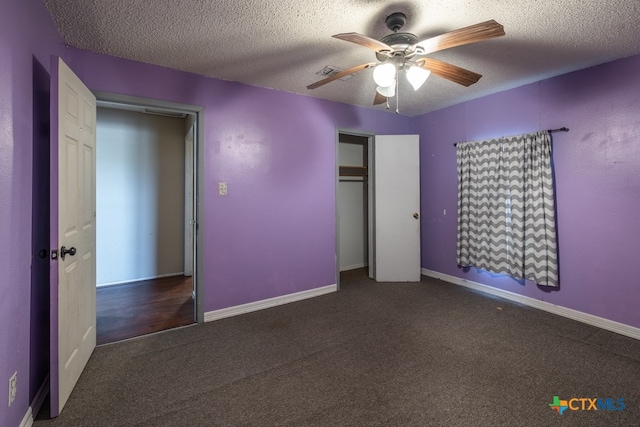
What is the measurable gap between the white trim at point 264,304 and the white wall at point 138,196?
6.77 ft

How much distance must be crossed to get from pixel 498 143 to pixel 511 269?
150 centimetres

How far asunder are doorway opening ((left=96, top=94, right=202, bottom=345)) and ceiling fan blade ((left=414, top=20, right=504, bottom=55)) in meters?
3.15

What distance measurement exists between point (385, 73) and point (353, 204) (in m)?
3.21

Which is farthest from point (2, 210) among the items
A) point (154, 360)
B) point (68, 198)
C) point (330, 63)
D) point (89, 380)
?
point (330, 63)

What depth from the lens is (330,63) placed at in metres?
2.75

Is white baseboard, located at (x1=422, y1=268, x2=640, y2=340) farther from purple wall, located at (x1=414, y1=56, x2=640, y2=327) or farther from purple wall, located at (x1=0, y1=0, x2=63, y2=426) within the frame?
purple wall, located at (x1=0, y1=0, x2=63, y2=426)

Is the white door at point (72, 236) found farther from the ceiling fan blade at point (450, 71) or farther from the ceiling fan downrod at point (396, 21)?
the ceiling fan blade at point (450, 71)

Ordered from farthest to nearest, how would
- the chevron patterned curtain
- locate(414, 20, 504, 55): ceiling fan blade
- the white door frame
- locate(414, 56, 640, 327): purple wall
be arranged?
the chevron patterned curtain < the white door frame < locate(414, 56, 640, 327): purple wall < locate(414, 20, 504, 55): ceiling fan blade

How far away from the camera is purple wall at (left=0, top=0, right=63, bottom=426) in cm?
138

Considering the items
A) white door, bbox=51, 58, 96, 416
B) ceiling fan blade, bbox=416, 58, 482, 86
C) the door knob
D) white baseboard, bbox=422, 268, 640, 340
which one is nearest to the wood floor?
white door, bbox=51, 58, 96, 416

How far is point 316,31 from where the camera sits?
2.20 m

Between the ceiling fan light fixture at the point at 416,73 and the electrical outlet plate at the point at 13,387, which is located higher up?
the ceiling fan light fixture at the point at 416,73

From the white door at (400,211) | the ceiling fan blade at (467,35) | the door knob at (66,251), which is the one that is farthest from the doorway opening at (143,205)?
the ceiling fan blade at (467,35)

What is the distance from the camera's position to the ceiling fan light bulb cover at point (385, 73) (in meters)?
1.95
